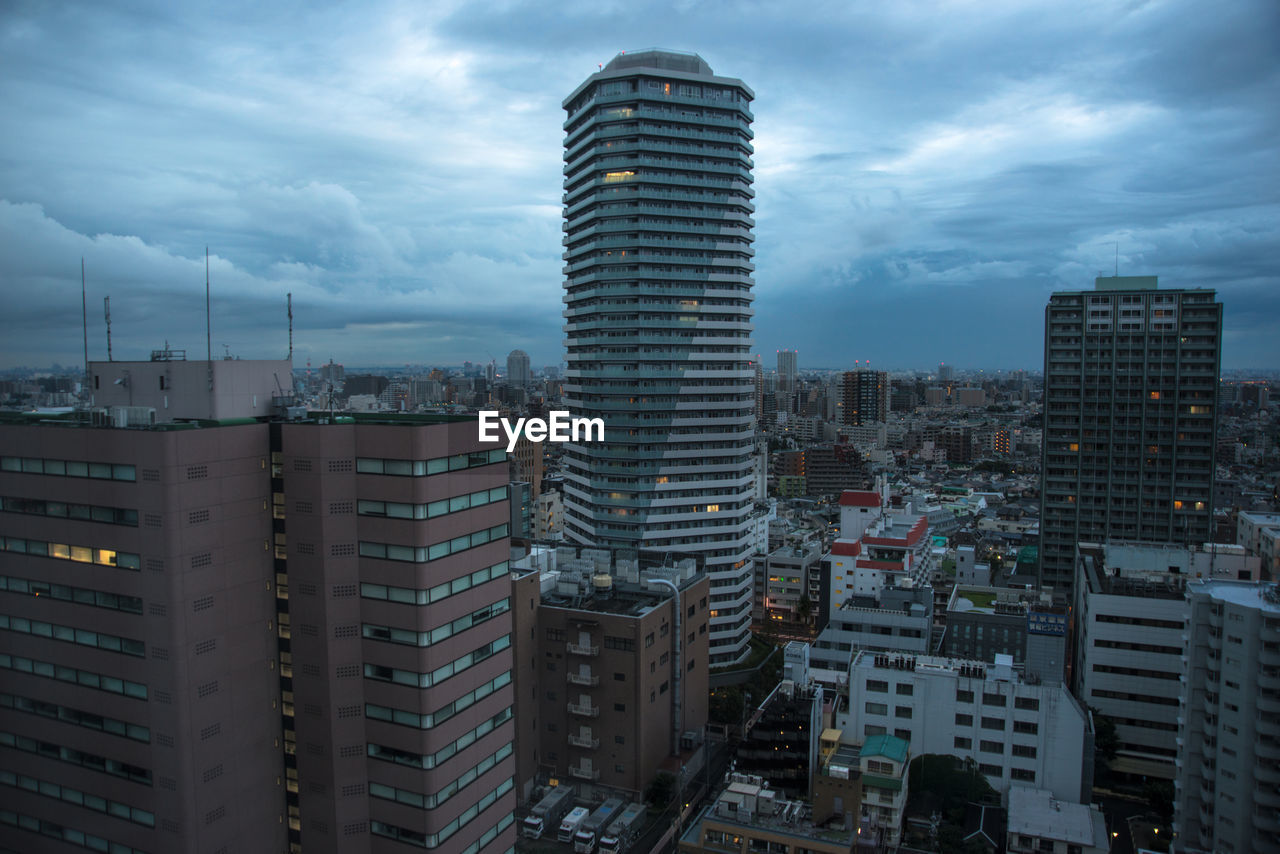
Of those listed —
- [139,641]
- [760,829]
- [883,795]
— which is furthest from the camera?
[883,795]

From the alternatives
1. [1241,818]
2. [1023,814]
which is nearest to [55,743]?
[1023,814]

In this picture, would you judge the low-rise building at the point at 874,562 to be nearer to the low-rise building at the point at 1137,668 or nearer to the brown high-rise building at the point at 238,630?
the low-rise building at the point at 1137,668

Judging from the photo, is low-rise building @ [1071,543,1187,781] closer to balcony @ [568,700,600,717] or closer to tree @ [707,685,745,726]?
tree @ [707,685,745,726]

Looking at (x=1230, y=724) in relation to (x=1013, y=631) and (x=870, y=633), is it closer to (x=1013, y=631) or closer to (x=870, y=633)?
(x=1013, y=631)

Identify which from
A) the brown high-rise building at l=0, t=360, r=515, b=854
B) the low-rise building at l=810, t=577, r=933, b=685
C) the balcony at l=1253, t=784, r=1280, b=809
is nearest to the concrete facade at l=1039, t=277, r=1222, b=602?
the low-rise building at l=810, t=577, r=933, b=685

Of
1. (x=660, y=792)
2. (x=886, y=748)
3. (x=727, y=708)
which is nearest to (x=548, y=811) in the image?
(x=660, y=792)

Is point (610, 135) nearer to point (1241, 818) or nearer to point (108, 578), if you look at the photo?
point (108, 578)
